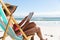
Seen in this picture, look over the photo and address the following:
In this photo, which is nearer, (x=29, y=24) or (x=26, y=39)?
(x=26, y=39)

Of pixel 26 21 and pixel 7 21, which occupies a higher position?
pixel 7 21

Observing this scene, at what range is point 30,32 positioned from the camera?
135 inches

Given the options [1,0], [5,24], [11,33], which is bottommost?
[11,33]

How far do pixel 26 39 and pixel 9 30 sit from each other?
357 millimetres

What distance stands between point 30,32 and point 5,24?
685 millimetres

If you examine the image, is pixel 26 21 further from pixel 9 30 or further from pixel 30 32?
pixel 9 30

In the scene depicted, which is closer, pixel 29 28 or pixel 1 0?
pixel 1 0

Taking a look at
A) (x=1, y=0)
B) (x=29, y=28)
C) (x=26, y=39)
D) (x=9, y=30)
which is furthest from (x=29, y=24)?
(x=1, y=0)

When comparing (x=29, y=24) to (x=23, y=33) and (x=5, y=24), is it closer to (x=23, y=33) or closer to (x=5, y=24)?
(x=23, y=33)

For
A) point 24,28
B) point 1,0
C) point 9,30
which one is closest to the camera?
point 1,0

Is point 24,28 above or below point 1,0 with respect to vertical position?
below

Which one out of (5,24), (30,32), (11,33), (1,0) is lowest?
(30,32)

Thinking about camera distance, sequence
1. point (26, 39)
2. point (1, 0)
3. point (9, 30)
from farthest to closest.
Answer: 1. point (26, 39)
2. point (9, 30)
3. point (1, 0)

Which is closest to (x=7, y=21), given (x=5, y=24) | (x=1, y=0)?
(x=5, y=24)
